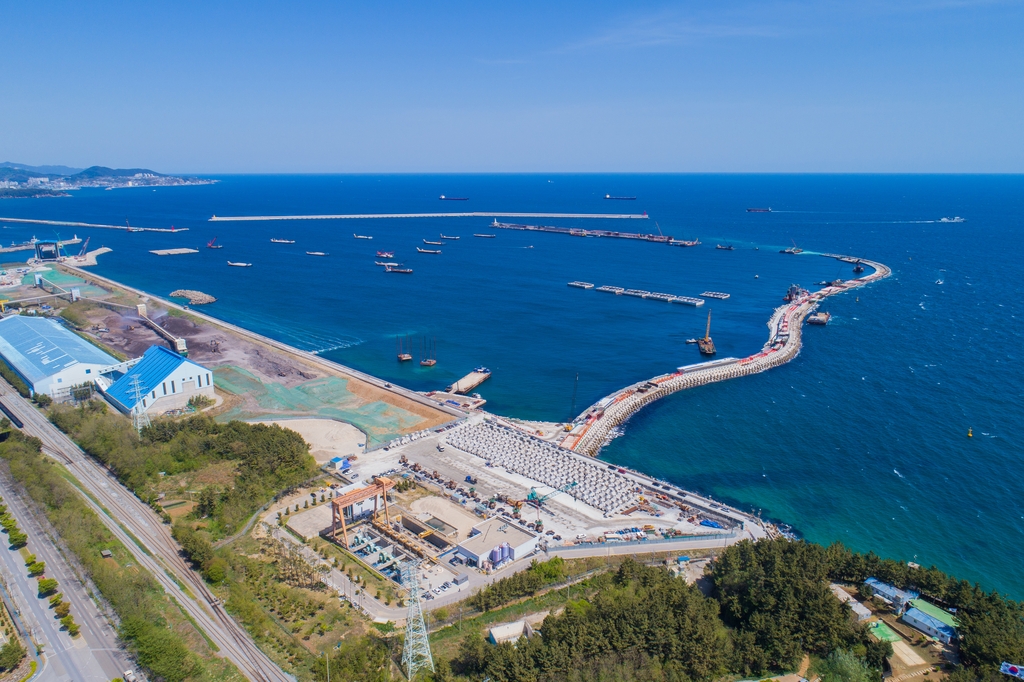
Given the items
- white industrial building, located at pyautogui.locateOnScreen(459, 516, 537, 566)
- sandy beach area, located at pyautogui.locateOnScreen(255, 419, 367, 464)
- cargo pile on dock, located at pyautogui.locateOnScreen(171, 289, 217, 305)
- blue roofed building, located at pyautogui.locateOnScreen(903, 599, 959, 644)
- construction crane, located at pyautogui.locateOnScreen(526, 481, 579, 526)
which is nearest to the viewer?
blue roofed building, located at pyautogui.locateOnScreen(903, 599, 959, 644)

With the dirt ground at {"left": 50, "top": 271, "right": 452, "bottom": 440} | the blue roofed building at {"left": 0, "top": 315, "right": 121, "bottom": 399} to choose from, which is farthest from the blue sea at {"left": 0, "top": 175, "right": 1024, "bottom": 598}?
the blue roofed building at {"left": 0, "top": 315, "right": 121, "bottom": 399}

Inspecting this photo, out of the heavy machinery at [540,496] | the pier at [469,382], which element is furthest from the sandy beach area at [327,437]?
the heavy machinery at [540,496]

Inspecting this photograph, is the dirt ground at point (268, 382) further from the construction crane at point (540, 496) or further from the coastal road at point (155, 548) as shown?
the construction crane at point (540, 496)

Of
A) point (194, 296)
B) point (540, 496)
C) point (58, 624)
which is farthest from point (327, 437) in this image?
point (194, 296)

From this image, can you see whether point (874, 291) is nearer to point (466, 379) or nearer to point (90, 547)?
point (466, 379)

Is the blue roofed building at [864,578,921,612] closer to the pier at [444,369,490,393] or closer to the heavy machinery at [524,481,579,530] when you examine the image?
the heavy machinery at [524,481,579,530]

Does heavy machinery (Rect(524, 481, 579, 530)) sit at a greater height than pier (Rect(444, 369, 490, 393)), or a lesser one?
lesser
